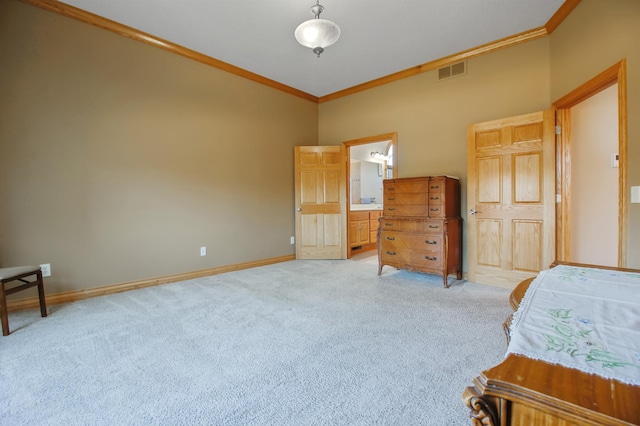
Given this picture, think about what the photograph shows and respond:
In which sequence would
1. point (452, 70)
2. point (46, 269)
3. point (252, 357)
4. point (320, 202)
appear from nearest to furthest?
1. point (252, 357)
2. point (46, 269)
3. point (452, 70)
4. point (320, 202)

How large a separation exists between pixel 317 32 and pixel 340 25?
2.70 ft

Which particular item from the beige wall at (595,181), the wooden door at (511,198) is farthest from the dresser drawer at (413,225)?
the beige wall at (595,181)

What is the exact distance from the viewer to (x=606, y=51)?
2354mm

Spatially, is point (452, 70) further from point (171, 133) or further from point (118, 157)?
point (118, 157)

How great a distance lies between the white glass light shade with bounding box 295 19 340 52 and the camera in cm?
256

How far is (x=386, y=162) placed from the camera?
7789mm

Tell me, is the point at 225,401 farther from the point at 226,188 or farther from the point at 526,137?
the point at 526,137

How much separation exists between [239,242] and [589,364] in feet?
13.7

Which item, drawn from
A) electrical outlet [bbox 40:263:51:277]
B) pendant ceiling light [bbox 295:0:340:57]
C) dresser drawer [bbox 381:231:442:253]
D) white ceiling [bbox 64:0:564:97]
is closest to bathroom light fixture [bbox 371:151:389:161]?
white ceiling [bbox 64:0:564:97]

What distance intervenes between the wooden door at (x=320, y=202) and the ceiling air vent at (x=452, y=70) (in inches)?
73.5

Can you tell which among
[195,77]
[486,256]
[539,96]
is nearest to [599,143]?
[539,96]

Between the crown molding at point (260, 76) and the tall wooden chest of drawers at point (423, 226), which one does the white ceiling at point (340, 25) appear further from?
the tall wooden chest of drawers at point (423, 226)

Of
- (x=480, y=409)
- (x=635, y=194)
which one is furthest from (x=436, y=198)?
(x=480, y=409)

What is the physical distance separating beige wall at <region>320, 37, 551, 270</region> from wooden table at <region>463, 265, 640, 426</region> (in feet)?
11.9
